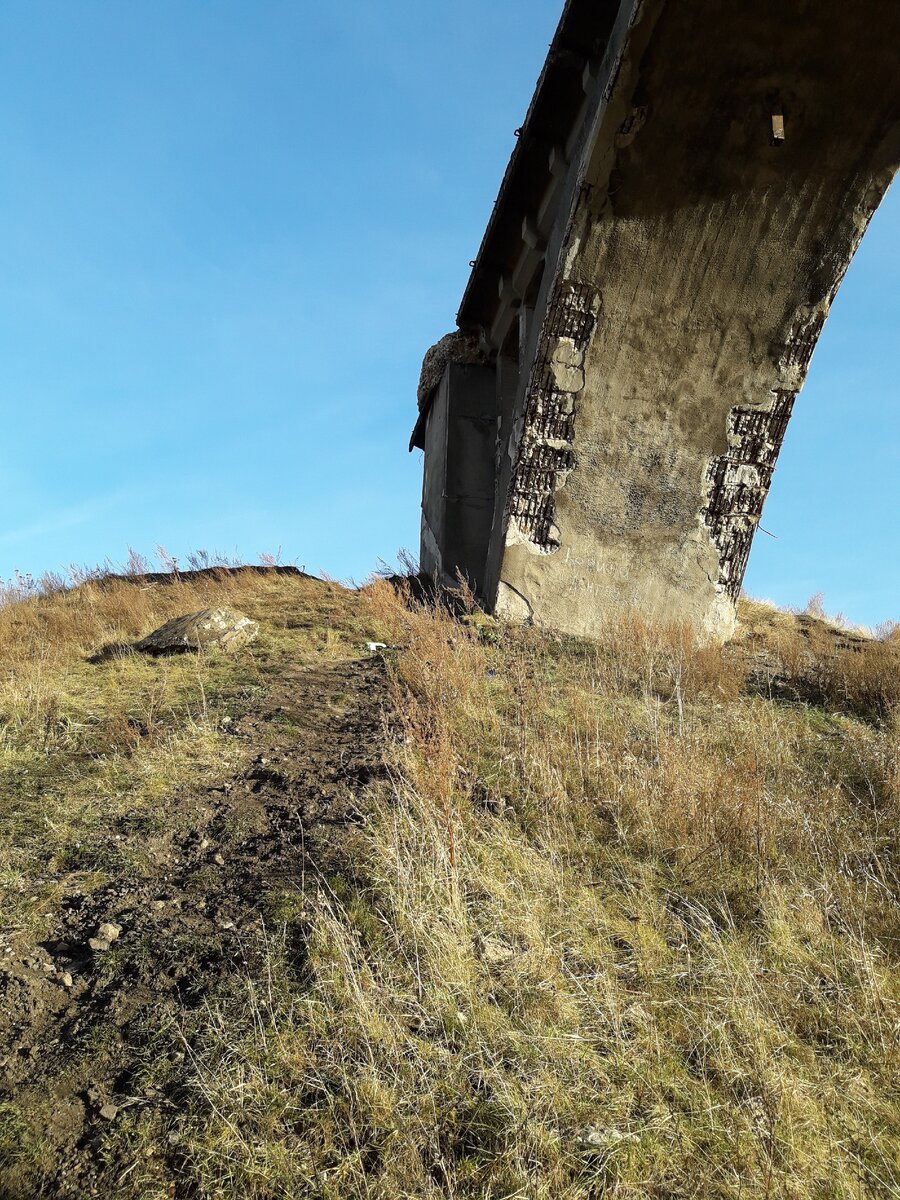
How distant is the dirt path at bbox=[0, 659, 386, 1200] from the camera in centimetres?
223

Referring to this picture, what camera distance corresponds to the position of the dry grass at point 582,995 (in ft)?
6.91

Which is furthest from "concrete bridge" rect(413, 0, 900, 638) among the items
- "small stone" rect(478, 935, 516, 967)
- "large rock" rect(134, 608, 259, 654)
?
"small stone" rect(478, 935, 516, 967)

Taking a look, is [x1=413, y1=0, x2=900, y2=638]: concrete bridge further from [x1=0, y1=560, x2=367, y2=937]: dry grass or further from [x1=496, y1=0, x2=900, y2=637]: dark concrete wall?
[x1=0, y1=560, x2=367, y2=937]: dry grass

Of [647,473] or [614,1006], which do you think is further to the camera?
[647,473]

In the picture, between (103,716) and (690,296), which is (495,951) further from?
(690,296)

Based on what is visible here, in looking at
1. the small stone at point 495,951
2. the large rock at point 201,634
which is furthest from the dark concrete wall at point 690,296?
the small stone at point 495,951

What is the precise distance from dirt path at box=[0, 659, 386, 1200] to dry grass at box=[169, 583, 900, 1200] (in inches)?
7.9

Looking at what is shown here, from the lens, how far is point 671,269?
253 inches

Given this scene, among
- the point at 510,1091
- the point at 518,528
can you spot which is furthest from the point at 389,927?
the point at 518,528

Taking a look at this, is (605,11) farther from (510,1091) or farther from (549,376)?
(510,1091)

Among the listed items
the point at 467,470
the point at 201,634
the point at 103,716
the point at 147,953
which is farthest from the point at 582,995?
the point at 467,470

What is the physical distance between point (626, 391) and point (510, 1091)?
5685 millimetres

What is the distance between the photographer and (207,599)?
901 cm

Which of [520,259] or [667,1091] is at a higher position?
[520,259]
